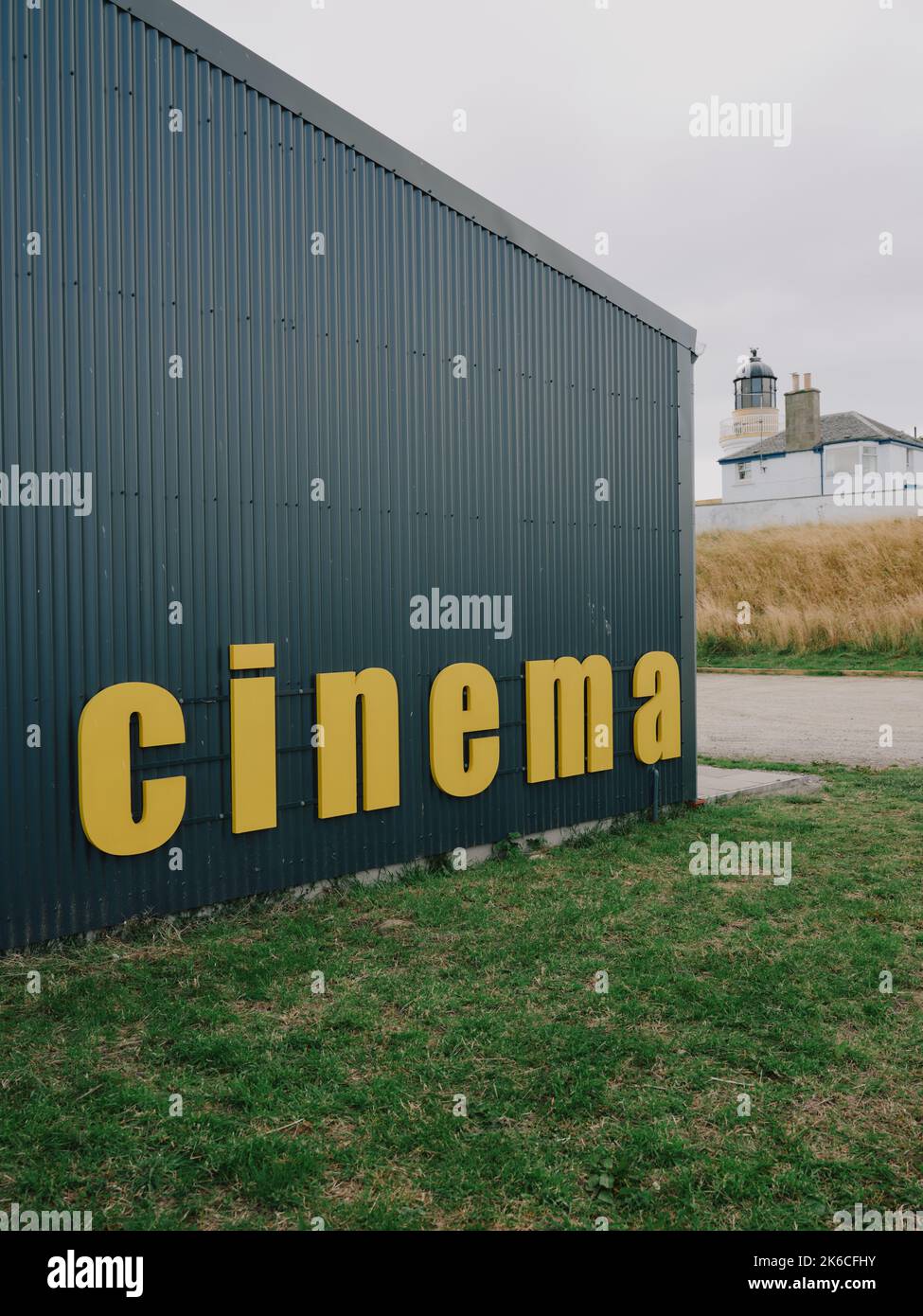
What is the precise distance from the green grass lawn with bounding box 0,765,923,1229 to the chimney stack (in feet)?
165

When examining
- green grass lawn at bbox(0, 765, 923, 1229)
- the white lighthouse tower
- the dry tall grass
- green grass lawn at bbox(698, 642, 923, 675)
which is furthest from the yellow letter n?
the white lighthouse tower

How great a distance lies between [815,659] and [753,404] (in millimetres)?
44737

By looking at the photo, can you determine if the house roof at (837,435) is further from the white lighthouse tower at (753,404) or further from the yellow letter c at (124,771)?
the yellow letter c at (124,771)

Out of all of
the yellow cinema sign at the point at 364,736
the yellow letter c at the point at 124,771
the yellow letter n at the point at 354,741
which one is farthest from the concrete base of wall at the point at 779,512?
the yellow letter c at the point at 124,771

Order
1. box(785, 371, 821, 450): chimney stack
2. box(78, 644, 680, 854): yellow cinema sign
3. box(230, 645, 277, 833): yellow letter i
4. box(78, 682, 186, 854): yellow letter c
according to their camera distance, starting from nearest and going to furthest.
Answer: box(78, 682, 186, 854): yellow letter c → box(78, 644, 680, 854): yellow cinema sign → box(230, 645, 277, 833): yellow letter i → box(785, 371, 821, 450): chimney stack

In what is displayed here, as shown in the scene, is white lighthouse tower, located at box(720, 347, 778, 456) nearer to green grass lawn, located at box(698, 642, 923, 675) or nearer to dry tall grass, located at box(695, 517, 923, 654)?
dry tall grass, located at box(695, 517, 923, 654)

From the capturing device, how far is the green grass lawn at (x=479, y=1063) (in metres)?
3.30

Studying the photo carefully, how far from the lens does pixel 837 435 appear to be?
171 feet

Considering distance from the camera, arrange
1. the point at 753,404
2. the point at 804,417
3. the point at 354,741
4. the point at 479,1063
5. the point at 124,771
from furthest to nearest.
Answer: the point at 753,404, the point at 804,417, the point at 354,741, the point at 124,771, the point at 479,1063

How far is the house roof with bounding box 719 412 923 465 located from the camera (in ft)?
169

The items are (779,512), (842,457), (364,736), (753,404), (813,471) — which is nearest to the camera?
(364,736)

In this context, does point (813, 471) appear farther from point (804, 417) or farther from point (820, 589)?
point (820, 589)

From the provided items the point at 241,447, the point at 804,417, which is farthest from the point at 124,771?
the point at 804,417
